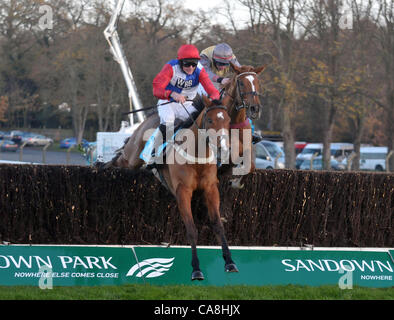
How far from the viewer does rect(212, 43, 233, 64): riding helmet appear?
8773 mm

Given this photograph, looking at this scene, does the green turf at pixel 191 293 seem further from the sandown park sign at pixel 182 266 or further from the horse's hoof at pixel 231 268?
the horse's hoof at pixel 231 268

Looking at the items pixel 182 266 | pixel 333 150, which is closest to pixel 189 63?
pixel 182 266

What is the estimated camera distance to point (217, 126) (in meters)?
7.27

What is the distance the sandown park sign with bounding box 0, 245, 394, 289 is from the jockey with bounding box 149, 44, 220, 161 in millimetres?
1514

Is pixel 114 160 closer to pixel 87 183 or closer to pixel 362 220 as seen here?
pixel 87 183

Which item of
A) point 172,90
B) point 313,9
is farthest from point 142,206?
point 313,9

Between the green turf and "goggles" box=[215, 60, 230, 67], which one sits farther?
"goggles" box=[215, 60, 230, 67]

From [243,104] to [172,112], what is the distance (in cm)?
120

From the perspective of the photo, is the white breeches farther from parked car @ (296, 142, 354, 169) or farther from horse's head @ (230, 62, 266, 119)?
parked car @ (296, 142, 354, 169)

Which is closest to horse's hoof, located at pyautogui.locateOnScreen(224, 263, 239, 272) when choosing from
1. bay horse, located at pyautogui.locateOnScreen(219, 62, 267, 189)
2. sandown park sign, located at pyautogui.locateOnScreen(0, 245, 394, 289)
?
sandown park sign, located at pyautogui.locateOnScreen(0, 245, 394, 289)

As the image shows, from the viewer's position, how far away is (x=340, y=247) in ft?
28.9

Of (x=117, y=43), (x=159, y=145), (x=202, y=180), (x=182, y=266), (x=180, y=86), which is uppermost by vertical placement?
(x=117, y=43)

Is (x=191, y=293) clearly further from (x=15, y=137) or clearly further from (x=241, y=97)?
(x=15, y=137)
